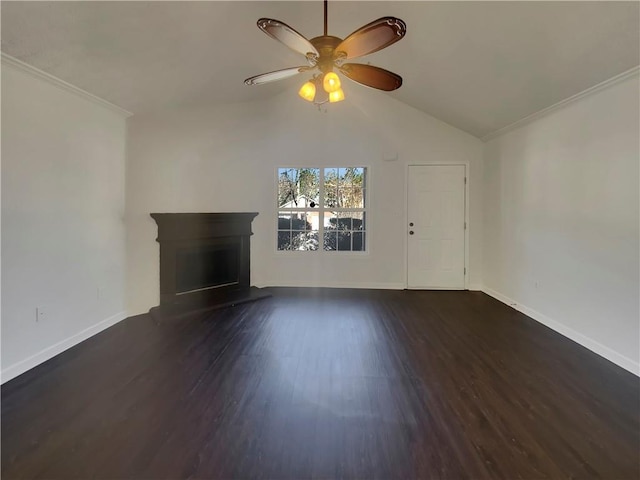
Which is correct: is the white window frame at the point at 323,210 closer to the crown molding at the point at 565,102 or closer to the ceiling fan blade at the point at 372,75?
the crown molding at the point at 565,102

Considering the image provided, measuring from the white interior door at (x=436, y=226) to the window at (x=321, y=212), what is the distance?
2.70ft

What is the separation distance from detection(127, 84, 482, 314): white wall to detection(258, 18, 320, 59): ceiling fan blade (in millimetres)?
2737

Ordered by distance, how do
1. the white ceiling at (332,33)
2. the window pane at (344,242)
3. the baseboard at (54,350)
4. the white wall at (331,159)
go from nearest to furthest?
the white ceiling at (332,33)
the baseboard at (54,350)
the white wall at (331,159)
the window pane at (344,242)

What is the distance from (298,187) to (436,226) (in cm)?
231

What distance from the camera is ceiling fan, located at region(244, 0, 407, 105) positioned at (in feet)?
5.86

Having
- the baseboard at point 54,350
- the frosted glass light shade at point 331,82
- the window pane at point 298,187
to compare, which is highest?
the frosted glass light shade at point 331,82

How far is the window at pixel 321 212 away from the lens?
5.02 m

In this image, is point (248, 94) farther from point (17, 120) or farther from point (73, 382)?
point (73, 382)

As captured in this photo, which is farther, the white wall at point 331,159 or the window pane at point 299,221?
the window pane at point 299,221

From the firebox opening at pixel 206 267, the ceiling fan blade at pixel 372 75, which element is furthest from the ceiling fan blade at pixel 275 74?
the firebox opening at pixel 206 267

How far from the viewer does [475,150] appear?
4816mm

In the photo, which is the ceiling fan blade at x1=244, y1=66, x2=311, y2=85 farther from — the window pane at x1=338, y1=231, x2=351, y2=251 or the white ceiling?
the window pane at x1=338, y1=231, x2=351, y2=251

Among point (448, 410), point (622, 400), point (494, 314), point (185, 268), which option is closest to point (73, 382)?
point (185, 268)

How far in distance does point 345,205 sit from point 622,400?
12.4ft
